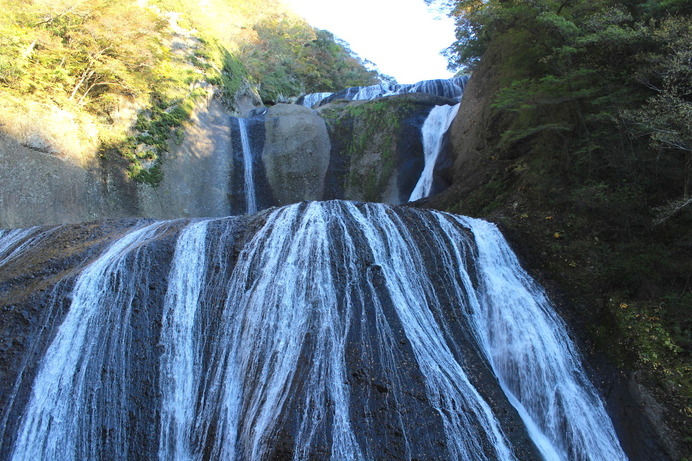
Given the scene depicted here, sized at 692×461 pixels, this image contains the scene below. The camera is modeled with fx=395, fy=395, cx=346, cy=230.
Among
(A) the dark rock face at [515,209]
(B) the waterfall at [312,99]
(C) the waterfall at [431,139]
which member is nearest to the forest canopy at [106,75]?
(B) the waterfall at [312,99]

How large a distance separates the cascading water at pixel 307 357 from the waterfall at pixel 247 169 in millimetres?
8352

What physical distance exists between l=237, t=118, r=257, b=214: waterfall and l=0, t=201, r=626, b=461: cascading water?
835cm

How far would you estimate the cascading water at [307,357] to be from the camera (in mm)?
4781

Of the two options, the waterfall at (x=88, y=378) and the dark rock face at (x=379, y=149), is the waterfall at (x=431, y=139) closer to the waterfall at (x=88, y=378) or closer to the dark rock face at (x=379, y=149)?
the dark rock face at (x=379, y=149)

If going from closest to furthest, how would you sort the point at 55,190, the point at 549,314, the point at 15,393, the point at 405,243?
the point at 15,393 → the point at 549,314 → the point at 405,243 → the point at 55,190

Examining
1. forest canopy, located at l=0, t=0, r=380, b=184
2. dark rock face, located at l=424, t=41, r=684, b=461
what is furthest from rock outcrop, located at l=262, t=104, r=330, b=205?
dark rock face, located at l=424, t=41, r=684, b=461

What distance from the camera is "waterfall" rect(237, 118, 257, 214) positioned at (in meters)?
15.7

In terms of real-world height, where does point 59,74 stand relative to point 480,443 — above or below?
above

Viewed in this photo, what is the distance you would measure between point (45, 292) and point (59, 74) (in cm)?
861

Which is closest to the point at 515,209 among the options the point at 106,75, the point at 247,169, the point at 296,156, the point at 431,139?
the point at 431,139

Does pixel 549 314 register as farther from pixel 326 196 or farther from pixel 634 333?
pixel 326 196

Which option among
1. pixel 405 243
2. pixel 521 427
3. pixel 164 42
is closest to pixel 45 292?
pixel 405 243

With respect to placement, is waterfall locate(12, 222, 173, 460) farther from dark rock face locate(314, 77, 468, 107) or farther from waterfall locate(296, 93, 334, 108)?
waterfall locate(296, 93, 334, 108)

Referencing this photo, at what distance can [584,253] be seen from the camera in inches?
288
